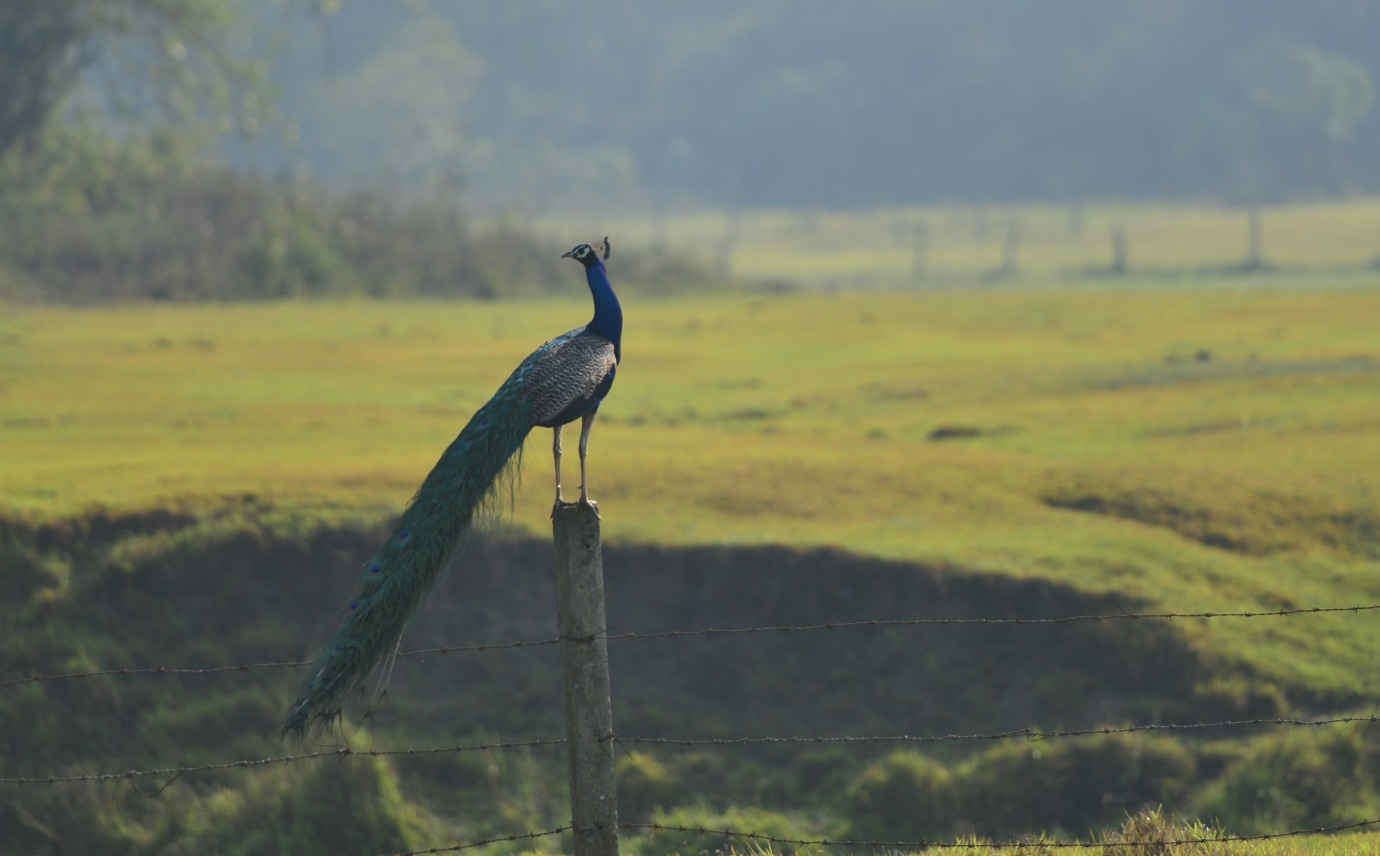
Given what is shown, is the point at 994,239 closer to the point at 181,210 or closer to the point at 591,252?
the point at 181,210

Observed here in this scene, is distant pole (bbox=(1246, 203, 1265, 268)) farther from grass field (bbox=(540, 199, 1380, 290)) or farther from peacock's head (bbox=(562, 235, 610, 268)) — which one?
peacock's head (bbox=(562, 235, 610, 268))

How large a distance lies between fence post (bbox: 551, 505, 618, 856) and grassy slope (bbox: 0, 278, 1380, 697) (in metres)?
7.49

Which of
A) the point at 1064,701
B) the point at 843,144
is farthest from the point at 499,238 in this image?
the point at 843,144

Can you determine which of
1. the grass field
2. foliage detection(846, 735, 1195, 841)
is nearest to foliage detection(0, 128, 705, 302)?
the grass field

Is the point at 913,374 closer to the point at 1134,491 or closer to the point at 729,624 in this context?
the point at 1134,491

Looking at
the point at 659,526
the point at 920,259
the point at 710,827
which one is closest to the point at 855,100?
the point at 920,259

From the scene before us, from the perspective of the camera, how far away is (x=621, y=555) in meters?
14.5

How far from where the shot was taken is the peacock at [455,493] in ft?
21.1

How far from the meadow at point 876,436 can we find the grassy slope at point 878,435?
0.05 metres

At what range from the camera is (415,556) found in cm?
668

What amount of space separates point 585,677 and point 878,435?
14.6 m

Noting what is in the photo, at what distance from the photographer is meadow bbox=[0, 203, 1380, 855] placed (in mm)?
13883

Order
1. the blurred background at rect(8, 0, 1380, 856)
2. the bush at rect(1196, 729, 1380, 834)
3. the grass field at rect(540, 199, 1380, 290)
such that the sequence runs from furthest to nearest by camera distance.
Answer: the grass field at rect(540, 199, 1380, 290)
the blurred background at rect(8, 0, 1380, 856)
the bush at rect(1196, 729, 1380, 834)

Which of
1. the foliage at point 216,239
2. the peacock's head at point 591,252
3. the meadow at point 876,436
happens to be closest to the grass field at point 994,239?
the foliage at point 216,239
